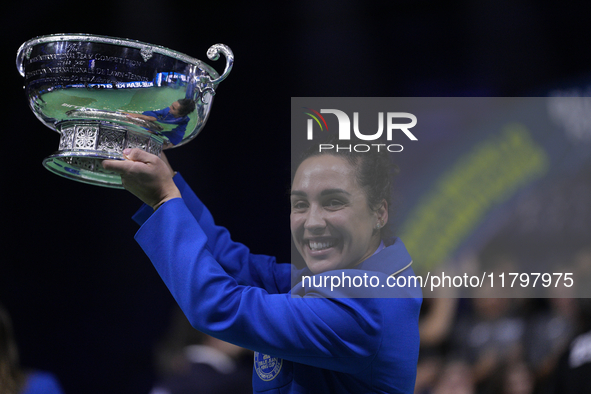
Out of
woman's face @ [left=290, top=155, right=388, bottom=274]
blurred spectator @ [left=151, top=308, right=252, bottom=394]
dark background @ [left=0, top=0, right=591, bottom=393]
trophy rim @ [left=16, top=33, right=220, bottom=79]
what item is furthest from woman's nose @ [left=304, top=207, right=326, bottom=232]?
dark background @ [left=0, top=0, right=591, bottom=393]

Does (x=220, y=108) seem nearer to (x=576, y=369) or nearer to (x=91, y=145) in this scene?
(x=91, y=145)

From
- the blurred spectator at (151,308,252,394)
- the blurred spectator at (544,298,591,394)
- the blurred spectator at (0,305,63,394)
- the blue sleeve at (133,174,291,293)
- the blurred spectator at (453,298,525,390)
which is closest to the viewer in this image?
the blue sleeve at (133,174,291,293)

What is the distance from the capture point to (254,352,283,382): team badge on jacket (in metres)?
1.01

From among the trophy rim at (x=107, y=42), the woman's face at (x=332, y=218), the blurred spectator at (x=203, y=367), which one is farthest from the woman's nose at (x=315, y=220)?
the blurred spectator at (x=203, y=367)

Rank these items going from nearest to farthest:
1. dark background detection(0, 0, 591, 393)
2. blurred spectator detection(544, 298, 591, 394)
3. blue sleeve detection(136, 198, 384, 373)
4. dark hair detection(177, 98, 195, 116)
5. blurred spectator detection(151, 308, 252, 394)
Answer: blue sleeve detection(136, 198, 384, 373) < dark hair detection(177, 98, 195, 116) < blurred spectator detection(544, 298, 591, 394) < blurred spectator detection(151, 308, 252, 394) < dark background detection(0, 0, 591, 393)

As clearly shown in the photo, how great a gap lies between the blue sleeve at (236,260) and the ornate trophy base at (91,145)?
0.86ft

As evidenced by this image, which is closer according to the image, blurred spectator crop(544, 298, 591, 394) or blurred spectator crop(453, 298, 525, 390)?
blurred spectator crop(544, 298, 591, 394)

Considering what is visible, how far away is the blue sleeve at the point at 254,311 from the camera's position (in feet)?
2.86

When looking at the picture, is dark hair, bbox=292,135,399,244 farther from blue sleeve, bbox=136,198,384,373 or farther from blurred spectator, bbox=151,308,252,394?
blurred spectator, bbox=151,308,252,394

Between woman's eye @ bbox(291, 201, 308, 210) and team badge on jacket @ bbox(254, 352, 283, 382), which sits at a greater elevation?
woman's eye @ bbox(291, 201, 308, 210)

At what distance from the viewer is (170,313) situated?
286 cm

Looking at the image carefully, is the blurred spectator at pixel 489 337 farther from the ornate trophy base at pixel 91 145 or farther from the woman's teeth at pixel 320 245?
the ornate trophy base at pixel 91 145

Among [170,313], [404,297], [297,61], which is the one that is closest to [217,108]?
[297,61]

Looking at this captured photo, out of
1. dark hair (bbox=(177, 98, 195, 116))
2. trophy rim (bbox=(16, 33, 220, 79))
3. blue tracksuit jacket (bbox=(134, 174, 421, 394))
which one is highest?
trophy rim (bbox=(16, 33, 220, 79))
